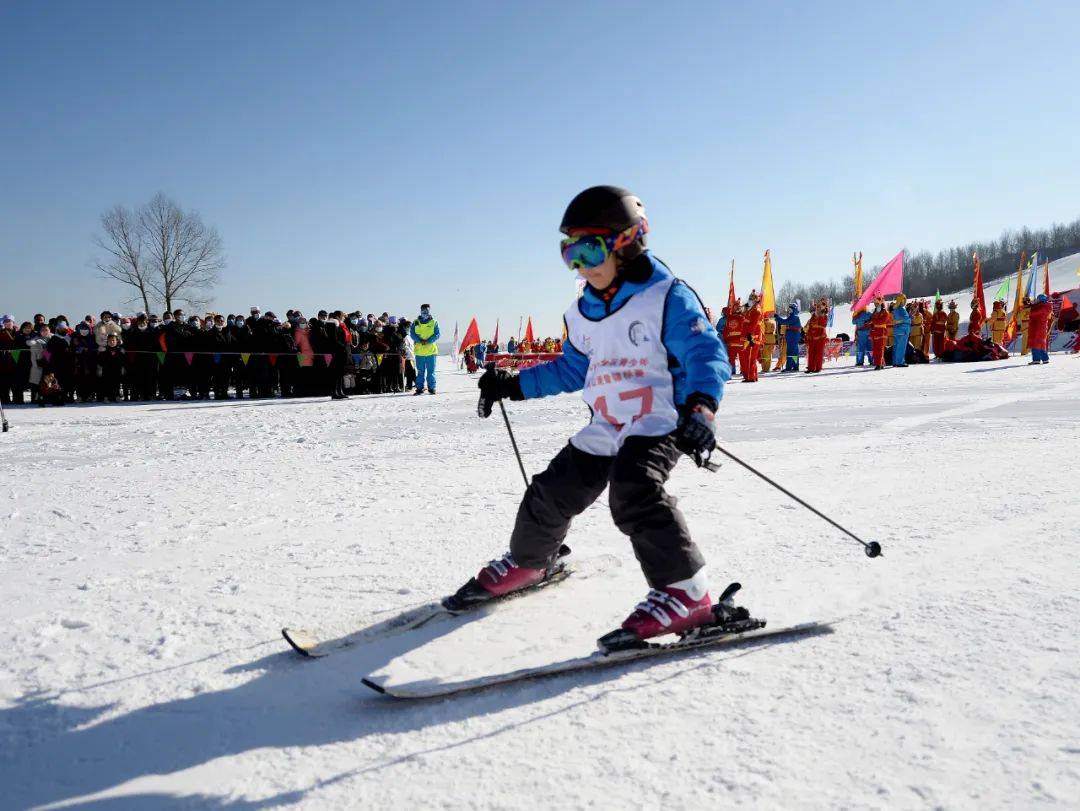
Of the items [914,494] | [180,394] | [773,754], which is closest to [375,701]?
[773,754]

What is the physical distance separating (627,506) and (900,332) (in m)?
18.4

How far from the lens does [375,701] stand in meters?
1.85

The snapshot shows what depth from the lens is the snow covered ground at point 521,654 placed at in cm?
147

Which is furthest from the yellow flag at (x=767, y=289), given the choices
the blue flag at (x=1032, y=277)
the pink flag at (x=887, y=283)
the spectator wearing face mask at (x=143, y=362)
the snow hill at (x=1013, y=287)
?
the snow hill at (x=1013, y=287)

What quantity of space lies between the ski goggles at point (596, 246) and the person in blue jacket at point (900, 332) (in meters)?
17.7

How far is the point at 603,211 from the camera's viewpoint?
232 cm

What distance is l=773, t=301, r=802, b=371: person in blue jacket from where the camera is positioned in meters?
17.9

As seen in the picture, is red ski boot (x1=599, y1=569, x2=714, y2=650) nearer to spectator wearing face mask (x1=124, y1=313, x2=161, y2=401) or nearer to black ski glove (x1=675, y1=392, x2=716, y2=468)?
black ski glove (x1=675, y1=392, x2=716, y2=468)

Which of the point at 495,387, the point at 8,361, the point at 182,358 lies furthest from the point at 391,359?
the point at 495,387

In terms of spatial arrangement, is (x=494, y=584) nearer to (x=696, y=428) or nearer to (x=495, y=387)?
(x=495, y=387)

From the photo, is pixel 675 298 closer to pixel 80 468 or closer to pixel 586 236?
pixel 586 236

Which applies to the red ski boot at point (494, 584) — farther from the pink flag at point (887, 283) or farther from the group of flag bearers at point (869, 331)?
the pink flag at point (887, 283)

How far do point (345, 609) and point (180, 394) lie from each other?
43.4 ft

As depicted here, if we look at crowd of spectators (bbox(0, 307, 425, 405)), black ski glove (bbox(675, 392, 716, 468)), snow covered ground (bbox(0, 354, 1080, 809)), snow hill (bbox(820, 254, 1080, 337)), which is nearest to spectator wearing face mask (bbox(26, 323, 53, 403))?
crowd of spectators (bbox(0, 307, 425, 405))
